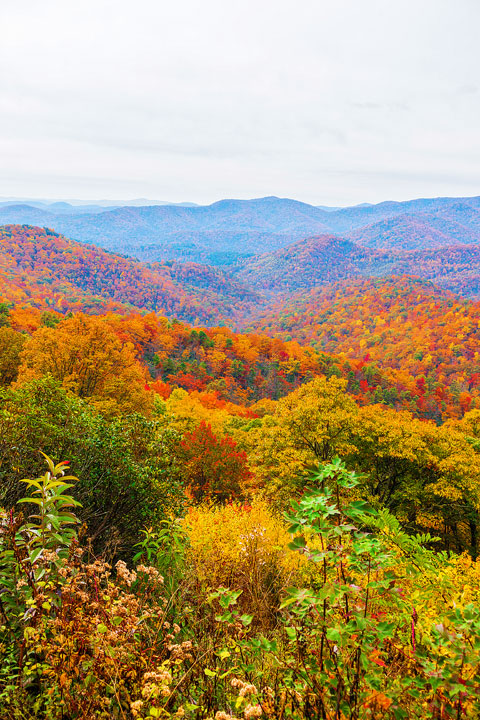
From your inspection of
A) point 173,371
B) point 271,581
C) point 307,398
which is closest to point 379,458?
point 307,398

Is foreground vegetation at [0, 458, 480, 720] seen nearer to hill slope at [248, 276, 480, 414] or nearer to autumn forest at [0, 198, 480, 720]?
autumn forest at [0, 198, 480, 720]

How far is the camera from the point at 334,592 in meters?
2.03

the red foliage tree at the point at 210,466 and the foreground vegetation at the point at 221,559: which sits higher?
the foreground vegetation at the point at 221,559

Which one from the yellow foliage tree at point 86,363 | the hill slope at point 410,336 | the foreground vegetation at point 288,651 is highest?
the foreground vegetation at point 288,651

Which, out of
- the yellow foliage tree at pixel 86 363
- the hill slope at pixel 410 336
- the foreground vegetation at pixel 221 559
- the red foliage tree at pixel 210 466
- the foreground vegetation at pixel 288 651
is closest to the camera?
the foreground vegetation at pixel 288 651

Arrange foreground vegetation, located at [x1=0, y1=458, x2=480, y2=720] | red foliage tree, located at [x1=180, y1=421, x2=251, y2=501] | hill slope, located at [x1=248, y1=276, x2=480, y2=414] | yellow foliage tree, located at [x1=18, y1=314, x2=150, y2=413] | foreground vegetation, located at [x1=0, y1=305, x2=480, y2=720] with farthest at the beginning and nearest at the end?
1. hill slope, located at [x1=248, y1=276, x2=480, y2=414]
2. yellow foliage tree, located at [x1=18, y1=314, x2=150, y2=413]
3. red foliage tree, located at [x1=180, y1=421, x2=251, y2=501]
4. foreground vegetation, located at [x1=0, y1=305, x2=480, y2=720]
5. foreground vegetation, located at [x1=0, y1=458, x2=480, y2=720]

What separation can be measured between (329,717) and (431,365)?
420 feet

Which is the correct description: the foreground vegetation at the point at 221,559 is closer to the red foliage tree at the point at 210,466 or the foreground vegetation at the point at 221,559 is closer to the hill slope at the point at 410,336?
the red foliage tree at the point at 210,466

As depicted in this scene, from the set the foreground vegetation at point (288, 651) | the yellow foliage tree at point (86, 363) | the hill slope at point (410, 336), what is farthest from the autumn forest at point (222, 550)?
the hill slope at point (410, 336)

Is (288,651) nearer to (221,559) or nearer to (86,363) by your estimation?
(221,559)

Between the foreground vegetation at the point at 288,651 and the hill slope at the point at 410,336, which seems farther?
the hill slope at the point at 410,336

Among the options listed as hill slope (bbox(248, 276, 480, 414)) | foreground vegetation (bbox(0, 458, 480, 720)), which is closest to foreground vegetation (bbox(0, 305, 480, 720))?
foreground vegetation (bbox(0, 458, 480, 720))

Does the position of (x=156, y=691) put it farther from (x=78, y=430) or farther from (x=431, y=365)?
(x=431, y=365)

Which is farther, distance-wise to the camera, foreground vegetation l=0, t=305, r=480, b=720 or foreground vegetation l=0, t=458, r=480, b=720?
foreground vegetation l=0, t=305, r=480, b=720
